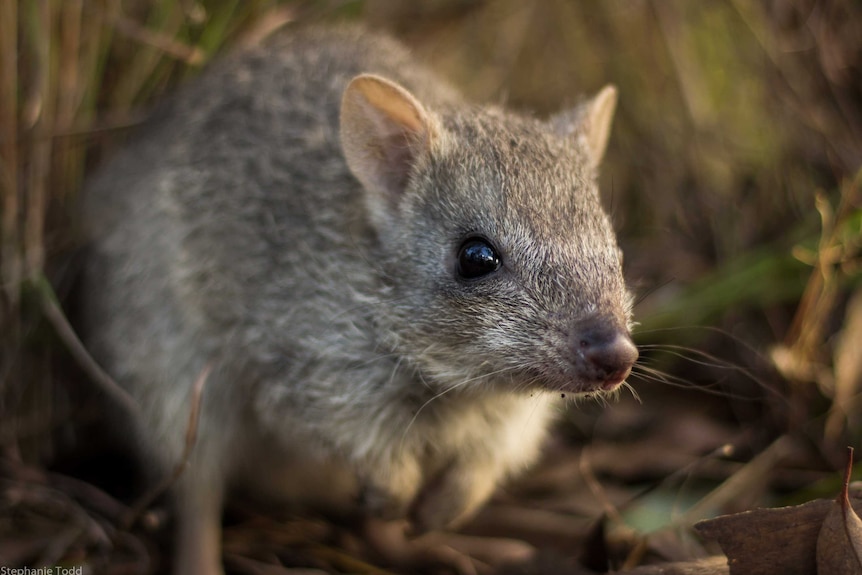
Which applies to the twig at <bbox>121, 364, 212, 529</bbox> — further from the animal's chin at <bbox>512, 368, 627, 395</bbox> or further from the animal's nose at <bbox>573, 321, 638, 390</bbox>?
the animal's nose at <bbox>573, 321, 638, 390</bbox>

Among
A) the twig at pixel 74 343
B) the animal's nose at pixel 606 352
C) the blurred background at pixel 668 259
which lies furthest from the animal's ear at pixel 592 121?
the twig at pixel 74 343

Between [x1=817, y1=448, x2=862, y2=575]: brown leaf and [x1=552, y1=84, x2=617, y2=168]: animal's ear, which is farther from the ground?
[x1=552, y1=84, x2=617, y2=168]: animal's ear

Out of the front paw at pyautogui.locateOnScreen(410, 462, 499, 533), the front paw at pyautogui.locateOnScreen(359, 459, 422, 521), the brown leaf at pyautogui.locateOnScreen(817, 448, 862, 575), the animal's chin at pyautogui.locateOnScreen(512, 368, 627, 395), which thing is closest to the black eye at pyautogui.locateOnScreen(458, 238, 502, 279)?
the animal's chin at pyautogui.locateOnScreen(512, 368, 627, 395)

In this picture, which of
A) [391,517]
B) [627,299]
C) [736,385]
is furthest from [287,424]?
[736,385]

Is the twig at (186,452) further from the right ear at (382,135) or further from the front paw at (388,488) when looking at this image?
the right ear at (382,135)

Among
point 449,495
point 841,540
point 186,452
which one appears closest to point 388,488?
point 449,495

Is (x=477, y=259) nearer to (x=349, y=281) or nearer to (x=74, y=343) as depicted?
(x=349, y=281)
